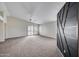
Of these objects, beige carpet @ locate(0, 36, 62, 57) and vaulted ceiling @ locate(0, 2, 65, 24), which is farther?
vaulted ceiling @ locate(0, 2, 65, 24)

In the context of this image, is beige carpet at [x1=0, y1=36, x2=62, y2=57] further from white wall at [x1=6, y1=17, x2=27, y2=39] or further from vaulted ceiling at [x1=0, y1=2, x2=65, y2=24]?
white wall at [x1=6, y1=17, x2=27, y2=39]

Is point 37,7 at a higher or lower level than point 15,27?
higher

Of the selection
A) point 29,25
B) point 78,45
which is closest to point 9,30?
point 29,25

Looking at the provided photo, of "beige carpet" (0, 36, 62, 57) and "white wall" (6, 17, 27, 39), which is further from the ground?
"white wall" (6, 17, 27, 39)

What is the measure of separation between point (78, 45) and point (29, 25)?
44.6 ft

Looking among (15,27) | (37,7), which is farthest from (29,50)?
(15,27)

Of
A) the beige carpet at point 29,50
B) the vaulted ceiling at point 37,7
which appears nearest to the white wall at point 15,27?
the vaulted ceiling at point 37,7

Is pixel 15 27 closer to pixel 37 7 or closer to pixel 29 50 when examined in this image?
pixel 37 7

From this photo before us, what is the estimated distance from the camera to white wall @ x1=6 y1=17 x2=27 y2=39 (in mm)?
11310

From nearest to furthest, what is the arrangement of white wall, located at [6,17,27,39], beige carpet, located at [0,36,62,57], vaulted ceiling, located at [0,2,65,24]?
beige carpet, located at [0,36,62,57] < vaulted ceiling, located at [0,2,65,24] < white wall, located at [6,17,27,39]

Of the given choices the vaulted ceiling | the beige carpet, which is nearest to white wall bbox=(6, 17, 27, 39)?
the vaulted ceiling

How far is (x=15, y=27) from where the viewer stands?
12312 mm

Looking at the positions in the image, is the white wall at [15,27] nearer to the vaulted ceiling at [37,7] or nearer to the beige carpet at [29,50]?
the vaulted ceiling at [37,7]

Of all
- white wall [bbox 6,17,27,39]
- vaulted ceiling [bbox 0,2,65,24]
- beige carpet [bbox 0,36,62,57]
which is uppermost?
vaulted ceiling [bbox 0,2,65,24]
